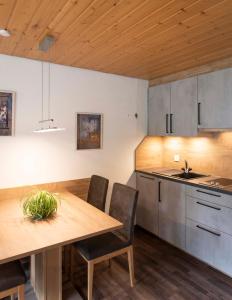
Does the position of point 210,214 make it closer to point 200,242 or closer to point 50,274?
point 200,242

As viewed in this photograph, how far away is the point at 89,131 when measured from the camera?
3053 millimetres

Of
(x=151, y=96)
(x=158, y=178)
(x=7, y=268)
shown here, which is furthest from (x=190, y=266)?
(x=151, y=96)

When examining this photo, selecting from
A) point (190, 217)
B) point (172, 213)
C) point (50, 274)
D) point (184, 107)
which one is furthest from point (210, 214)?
point (50, 274)

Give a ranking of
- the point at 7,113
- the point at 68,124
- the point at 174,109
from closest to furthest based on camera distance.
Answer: the point at 7,113 < the point at 68,124 < the point at 174,109

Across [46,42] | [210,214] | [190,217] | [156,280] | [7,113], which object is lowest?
[156,280]

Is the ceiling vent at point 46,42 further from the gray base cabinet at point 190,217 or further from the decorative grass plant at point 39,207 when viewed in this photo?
the gray base cabinet at point 190,217

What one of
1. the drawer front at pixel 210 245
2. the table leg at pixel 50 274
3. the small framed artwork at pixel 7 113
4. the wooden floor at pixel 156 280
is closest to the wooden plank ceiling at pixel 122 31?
the small framed artwork at pixel 7 113

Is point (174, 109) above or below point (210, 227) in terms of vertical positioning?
above

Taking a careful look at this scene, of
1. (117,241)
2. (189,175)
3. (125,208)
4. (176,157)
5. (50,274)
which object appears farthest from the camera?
(176,157)

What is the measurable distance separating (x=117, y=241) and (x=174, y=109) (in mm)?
1890

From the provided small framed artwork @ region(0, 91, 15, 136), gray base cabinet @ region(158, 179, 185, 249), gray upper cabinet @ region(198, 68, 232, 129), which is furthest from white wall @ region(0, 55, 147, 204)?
gray upper cabinet @ region(198, 68, 232, 129)

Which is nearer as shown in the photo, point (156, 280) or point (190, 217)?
point (156, 280)

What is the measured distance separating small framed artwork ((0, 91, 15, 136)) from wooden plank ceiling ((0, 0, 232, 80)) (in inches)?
A: 17.6

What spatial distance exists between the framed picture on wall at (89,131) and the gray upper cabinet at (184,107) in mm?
1010
